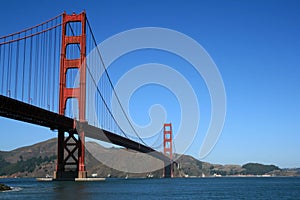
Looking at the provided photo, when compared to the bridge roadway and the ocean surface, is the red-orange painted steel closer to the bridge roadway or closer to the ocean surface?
the bridge roadway

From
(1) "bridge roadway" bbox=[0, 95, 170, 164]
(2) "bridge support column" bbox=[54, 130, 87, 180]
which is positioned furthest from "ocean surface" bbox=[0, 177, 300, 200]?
(1) "bridge roadway" bbox=[0, 95, 170, 164]

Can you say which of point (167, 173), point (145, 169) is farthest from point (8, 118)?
point (145, 169)

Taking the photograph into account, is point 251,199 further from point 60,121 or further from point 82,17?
point 82,17

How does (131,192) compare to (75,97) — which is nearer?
(131,192)

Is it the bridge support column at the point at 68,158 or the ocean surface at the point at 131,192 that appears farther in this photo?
the bridge support column at the point at 68,158

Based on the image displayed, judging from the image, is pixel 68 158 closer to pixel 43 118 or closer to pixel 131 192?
pixel 43 118

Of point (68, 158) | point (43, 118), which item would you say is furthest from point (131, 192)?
point (68, 158)

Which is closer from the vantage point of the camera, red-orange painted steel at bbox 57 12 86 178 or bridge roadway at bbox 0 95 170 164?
bridge roadway at bbox 0 95 170 164

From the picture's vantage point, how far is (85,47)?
5625cm

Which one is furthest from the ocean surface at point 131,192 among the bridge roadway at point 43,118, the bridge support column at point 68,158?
the bridge roadway at point 43,118

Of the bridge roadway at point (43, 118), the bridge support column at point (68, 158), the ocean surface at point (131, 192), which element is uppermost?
the bridge roadway at point (43, 118)

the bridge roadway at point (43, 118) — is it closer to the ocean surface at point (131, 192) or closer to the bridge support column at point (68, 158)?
the bridge support column at point (68, 158)

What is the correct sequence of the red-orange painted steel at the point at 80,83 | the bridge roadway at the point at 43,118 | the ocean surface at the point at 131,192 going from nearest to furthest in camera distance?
the ocean surface at the point at 131,192 < the bridge roadway at the point at 43,118 < the red-orange painted steel at the point at 80,83

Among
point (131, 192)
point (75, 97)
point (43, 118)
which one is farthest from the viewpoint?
point (75, 97)
